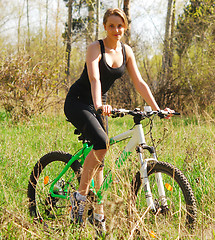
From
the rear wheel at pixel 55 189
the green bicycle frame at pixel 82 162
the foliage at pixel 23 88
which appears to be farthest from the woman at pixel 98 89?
the foliage at pixel 23 88

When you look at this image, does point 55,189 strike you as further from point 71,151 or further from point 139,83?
point 71,151

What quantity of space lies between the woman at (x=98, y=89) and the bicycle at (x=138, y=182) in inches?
4.8

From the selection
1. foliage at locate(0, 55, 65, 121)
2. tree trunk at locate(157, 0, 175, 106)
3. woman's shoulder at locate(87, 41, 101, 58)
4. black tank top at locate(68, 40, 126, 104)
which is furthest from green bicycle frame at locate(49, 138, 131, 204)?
tree trunk at locate(157, 0, 175, 106)

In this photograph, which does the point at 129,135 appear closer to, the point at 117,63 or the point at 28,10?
the point at 117,63

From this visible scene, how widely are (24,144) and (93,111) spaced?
2890 millimetres

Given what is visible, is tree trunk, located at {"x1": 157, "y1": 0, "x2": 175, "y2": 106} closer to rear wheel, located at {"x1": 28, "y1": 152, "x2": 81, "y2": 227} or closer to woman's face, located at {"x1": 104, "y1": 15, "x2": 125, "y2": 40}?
rear wheel, located at {"x1": 28, "y1": 152, "x2": 81, "y2": 227}

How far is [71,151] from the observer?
17.9ft

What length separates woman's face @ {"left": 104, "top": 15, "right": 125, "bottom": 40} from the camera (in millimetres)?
2953

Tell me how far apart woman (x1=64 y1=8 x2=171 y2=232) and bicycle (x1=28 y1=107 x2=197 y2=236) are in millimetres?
122

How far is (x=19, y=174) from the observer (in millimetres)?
4336

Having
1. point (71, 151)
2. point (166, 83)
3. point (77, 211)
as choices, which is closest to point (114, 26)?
point (77, 211)

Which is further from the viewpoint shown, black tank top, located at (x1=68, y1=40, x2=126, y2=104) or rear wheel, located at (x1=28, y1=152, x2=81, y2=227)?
rear wheel, located at (x1=28, y1=152, x2=81, y2=227)

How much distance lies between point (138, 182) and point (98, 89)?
86 centimetres

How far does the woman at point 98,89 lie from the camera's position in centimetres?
287
